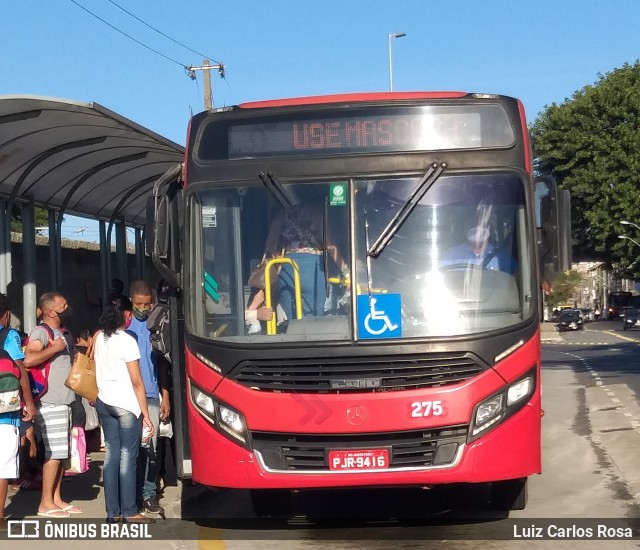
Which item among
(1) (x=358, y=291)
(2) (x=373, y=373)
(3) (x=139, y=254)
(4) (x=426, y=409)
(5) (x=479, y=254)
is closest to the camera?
(4) (x=426, y=409)

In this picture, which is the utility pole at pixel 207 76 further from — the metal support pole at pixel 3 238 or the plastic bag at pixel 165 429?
the plastic bag at pixel 165 429

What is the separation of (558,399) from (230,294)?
13232 mm

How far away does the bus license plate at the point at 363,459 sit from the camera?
7.69m

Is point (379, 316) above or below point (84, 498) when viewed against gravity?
above

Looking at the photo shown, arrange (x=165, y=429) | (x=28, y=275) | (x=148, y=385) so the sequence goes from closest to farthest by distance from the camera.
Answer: (x=148, y=385), (x=165, y=429), (x=28, y=275)

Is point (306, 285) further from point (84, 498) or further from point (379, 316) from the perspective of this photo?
point (84, 498)

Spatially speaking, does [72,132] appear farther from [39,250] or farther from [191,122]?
[39,250]

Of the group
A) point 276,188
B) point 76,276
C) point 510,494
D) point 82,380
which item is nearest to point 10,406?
point 82,380

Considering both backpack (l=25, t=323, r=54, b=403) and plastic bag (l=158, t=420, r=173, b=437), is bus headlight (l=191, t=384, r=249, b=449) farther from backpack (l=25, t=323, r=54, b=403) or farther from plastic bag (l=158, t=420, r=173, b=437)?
plastic bag (l=158, t=420, r=173, b=437)

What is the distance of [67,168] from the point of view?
1395 centimetres

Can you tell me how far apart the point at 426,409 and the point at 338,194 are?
160 cm

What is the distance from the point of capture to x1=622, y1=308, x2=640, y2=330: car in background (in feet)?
238

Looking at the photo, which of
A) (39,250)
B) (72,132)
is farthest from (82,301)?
(72,132)

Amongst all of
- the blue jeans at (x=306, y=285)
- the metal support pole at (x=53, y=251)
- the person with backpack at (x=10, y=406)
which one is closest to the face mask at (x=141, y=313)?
the person with backpack at (x=10, y=406)
